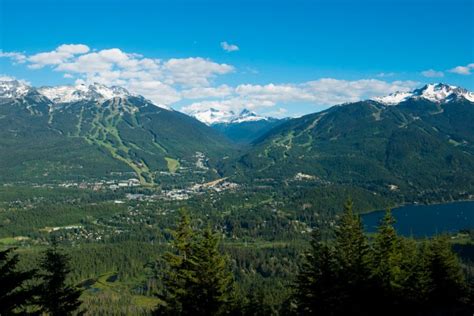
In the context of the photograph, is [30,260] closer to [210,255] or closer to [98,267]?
[98,267]

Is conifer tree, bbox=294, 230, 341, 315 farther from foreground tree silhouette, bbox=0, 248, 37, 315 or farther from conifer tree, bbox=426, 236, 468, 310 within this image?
foreground tree silhouette, bbox=0, 248, 37, 315

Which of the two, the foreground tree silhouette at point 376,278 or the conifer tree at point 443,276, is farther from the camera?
the conifer tree at point 443,276

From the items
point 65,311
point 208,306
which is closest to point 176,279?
point 208,306

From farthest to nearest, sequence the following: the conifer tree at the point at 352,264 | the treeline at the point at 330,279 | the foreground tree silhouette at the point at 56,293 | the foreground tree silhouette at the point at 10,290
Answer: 1. the conifer tree at the point at 352,264
2. the treeline at the point at 330,279
3. the foreground tree silhouette at the point at 56,293
4. the foreground tree silhouette at the point at 10,290

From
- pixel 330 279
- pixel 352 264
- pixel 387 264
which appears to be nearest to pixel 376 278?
pixel 387 264

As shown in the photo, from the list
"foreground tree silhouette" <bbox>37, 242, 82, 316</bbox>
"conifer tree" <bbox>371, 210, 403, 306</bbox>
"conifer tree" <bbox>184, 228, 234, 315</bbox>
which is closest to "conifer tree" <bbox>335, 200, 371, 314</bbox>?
"conifer tree" <bbox>371, 210, 403, 306</bbox>

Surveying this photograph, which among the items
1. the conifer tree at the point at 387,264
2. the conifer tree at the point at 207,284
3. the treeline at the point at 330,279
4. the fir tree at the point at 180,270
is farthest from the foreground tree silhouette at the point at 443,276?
the fir tree at the point at 180,270

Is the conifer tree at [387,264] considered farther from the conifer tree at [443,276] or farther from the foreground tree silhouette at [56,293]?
the foreground tree silhouette at [56,293]
